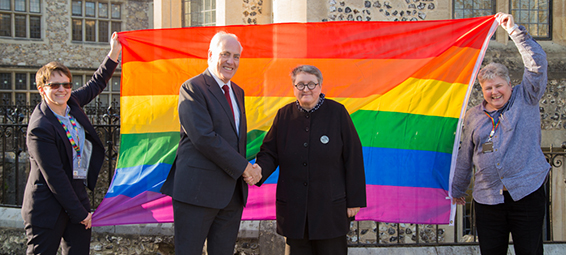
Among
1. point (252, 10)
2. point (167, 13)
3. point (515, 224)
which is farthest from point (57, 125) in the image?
point (167, 13)

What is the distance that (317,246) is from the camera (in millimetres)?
2740

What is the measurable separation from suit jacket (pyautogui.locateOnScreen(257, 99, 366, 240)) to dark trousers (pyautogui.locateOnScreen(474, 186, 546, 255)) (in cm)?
95

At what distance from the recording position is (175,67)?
3500 mm

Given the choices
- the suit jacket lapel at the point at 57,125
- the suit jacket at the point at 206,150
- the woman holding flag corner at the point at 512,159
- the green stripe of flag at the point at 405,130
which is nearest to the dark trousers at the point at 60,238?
the suit jacket lapel at the point at 57,125

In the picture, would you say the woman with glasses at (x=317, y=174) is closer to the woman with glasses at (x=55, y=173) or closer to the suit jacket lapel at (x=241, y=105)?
the suit jacket lapel at (x=241, y=105)

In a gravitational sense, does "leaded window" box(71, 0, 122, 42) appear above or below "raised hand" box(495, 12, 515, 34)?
above

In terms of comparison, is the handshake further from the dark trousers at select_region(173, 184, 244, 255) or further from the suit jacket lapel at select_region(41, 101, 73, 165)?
the suit jacket lapel at select_region(41, 101, 73, 165)

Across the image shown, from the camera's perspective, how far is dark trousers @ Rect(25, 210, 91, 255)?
266 cm

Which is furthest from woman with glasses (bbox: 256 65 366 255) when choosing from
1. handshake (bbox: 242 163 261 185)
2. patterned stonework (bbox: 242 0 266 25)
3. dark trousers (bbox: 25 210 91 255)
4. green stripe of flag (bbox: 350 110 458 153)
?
patterned stonework (bbox: 242 0 266 25)

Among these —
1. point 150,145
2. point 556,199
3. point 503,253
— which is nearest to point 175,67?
point 150,145

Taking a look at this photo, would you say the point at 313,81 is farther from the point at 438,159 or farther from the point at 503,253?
the point at 503,253

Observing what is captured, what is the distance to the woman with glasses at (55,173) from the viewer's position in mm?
2633

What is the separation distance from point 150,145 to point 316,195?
1588 millimetres

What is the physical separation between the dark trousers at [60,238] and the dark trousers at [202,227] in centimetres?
81
